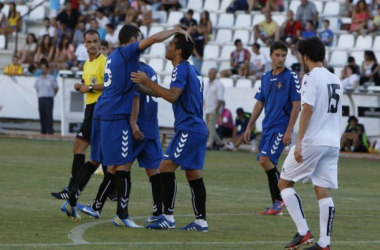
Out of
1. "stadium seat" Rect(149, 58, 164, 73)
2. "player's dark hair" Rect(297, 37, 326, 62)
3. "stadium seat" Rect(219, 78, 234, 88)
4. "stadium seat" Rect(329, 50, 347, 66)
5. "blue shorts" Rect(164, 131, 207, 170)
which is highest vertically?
"player's dark hair" Rect(297, 37, 326, 62)

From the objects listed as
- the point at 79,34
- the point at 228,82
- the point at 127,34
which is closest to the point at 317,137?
the point at 127,34

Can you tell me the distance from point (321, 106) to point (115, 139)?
2.41 m

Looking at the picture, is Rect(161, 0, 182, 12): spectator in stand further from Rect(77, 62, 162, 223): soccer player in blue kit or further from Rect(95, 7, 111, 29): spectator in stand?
Rect(77, 62, 162, 223): soccer player in blue kit

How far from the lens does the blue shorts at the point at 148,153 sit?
465 inches

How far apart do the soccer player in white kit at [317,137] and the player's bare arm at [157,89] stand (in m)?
1.52

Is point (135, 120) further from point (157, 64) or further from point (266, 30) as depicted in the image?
point (157, 64)

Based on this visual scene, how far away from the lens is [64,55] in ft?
103

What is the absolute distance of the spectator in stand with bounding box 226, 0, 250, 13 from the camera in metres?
31.8

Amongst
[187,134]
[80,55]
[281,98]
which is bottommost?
[80,55]

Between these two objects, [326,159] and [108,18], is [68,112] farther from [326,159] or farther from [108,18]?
[326,159]

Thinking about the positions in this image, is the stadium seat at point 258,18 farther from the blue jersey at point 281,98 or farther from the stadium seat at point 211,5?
the blue jersey at point 281,98

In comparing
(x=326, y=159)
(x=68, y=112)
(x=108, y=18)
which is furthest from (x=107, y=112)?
(x=108, y=18)

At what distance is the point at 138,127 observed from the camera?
467 inches

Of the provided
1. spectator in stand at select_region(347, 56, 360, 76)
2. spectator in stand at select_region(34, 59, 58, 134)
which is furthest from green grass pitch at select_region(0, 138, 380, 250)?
spectator in stand at select_region(34, 59, 58, 134)
